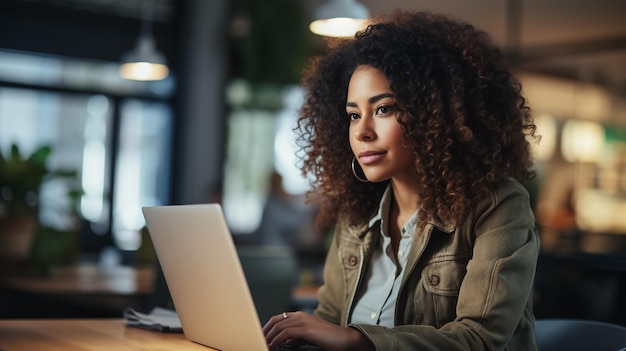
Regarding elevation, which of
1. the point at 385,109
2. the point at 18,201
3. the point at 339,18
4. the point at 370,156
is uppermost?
the point at 339,18

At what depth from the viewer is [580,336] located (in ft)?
6.53

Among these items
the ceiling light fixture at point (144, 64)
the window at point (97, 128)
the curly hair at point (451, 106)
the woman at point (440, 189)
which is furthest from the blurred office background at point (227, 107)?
the curly hair at point (451, 106)

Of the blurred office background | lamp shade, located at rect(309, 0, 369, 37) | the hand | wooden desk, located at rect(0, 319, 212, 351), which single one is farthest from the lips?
the blurred office background

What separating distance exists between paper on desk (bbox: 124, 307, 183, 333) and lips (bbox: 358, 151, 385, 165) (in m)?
0.58

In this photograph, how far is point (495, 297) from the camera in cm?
170

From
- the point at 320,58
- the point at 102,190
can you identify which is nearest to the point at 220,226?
the point at 320,58

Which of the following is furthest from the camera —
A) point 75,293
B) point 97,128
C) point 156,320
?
point 97,128

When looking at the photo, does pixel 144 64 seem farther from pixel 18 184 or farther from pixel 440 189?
pixel 440 189

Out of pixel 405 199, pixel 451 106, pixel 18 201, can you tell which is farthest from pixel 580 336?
pixel 18 201

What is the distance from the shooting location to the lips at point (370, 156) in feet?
6.27

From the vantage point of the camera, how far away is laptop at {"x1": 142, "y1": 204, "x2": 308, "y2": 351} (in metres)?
1.47

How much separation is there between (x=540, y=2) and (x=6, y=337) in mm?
6666

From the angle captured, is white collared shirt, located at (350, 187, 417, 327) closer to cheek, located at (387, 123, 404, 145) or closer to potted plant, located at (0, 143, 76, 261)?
cheek, located at (387, 123, 404, 145)

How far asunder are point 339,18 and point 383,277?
205 cm
